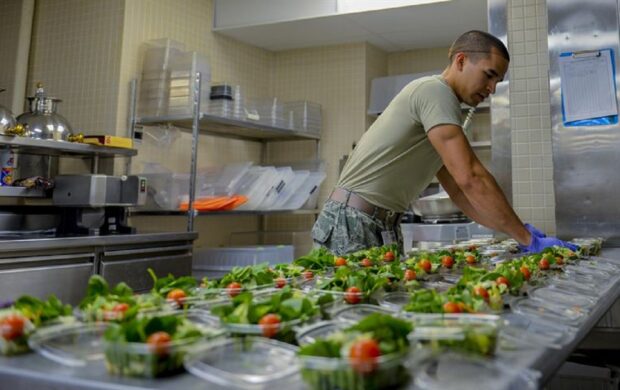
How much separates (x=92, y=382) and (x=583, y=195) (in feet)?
8.33

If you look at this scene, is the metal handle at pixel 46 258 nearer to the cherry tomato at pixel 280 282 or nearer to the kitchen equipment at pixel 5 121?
the kitchen equipment at pixel 5 121

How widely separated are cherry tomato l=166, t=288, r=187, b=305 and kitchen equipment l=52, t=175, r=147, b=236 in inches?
77.2

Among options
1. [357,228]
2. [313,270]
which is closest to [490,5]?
[357,228]

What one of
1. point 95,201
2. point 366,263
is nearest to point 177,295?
point 366,263

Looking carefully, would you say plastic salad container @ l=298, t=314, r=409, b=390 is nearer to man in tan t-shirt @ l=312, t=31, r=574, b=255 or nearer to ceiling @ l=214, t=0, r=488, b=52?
man in tan t-shirt @ l=312, t=31, r=574, b=255

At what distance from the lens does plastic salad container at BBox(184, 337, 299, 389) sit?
1.83 ft

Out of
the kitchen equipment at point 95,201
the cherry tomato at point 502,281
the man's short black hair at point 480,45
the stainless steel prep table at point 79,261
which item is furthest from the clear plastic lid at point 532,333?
the kitchen equipment at point 95,201

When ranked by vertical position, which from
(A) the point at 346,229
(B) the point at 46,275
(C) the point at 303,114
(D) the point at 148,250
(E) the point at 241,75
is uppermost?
(E) the point at 241,75

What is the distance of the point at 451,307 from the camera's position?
78 cm

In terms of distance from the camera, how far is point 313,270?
51.9 inches

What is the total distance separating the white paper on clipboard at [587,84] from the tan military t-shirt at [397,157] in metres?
0.98

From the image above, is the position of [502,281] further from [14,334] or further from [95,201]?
[95,201]

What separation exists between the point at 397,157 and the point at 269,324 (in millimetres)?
1380

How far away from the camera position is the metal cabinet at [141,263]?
103 inches
